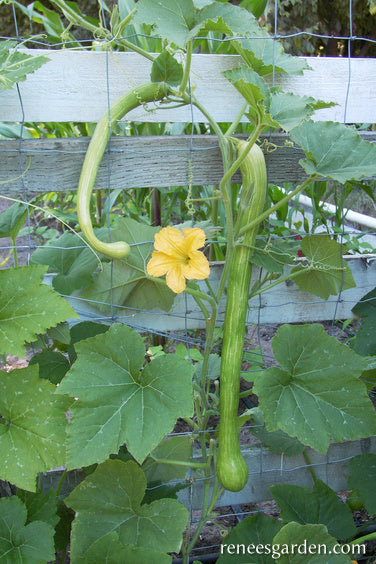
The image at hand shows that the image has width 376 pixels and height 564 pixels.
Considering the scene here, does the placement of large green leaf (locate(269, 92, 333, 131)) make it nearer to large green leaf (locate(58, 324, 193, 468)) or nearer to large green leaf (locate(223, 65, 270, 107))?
large green leaf (locate(223, 65, 270, 107))

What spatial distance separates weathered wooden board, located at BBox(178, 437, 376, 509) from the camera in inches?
56.0

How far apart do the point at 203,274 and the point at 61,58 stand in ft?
1.88

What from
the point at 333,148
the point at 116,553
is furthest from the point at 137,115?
the point at 116,553

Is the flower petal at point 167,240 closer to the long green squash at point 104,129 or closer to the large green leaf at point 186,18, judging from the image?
the long green squash at point 104,129

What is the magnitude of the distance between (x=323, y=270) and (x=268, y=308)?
213 mm

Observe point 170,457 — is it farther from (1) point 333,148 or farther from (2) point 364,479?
(1) point 333,148

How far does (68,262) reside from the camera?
3.95ft

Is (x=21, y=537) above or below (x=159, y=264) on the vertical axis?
below

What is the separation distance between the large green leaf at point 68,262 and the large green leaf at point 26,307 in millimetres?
165

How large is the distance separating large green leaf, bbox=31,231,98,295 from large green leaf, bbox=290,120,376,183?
1.85 feet

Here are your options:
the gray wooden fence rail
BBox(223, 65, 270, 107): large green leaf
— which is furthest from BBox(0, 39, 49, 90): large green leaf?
BBox(223, 65, 270, 107): large green leaf

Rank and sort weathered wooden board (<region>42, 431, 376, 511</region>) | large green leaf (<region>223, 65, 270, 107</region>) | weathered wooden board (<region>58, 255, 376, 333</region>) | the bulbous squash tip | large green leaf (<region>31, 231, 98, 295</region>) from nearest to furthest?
large green leaf (<region>223, 65, 270, 107</region>)
the bulbous squash tip
large green leaf (<region>31, 231, 98, 295</region>)
weathered wooden board (<region>58, 255, 376, 333</region>)
weathered wooden board (<region>42, 431, 376, 511</region>)

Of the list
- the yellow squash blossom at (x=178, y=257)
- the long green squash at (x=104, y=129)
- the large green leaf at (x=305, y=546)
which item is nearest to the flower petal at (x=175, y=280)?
the yellow squash blossom at (x=178, y=257)

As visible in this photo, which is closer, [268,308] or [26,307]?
[26,307]
